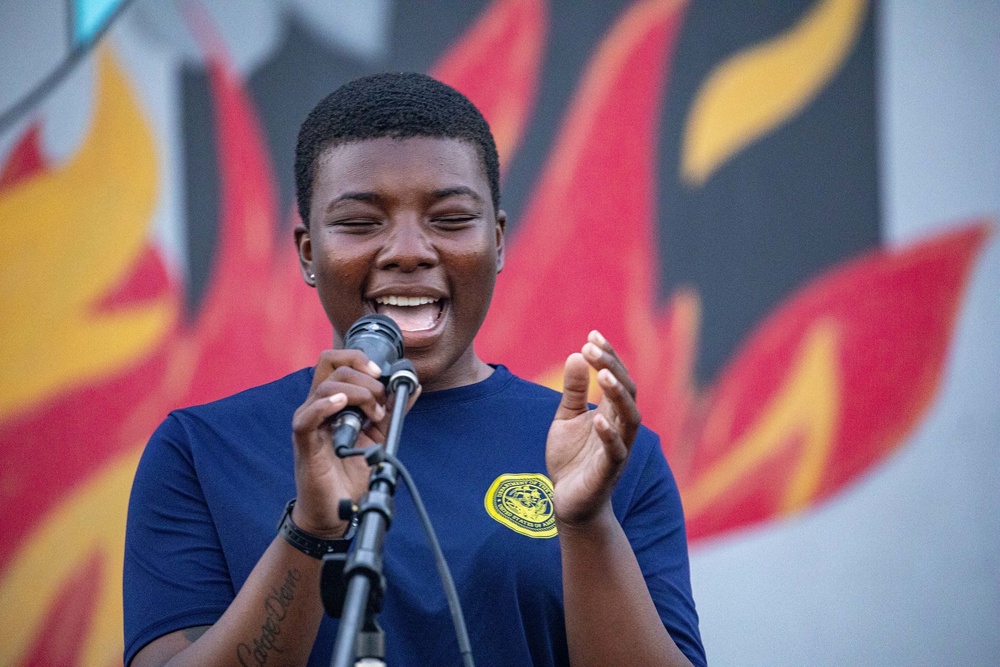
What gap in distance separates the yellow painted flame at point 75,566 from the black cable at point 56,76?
62.3 inches

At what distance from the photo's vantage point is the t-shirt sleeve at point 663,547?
203cm

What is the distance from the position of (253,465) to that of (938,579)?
9.90ft

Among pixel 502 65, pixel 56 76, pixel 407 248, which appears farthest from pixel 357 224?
pixel 56 76

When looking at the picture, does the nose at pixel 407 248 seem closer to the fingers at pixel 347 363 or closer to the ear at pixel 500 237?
the ear at pixel 500 237

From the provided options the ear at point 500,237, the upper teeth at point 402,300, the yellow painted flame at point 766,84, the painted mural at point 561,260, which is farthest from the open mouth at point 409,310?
the yellow painted flame at point 766,84

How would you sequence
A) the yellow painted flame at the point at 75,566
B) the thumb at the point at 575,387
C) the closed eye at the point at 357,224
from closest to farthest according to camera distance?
the thumb at the point at 575,387 < the closed eye at the point at 357,224 < the yellow painted flame at the point at 75,566

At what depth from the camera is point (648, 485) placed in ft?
7.14

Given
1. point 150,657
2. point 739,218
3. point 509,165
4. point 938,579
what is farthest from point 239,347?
point 938,579

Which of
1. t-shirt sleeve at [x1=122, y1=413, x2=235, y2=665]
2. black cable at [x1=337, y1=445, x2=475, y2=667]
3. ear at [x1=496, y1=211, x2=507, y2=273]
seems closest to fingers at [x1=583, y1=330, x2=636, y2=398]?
black cable at [x1=337, y1=445, x2=475, y2=667]

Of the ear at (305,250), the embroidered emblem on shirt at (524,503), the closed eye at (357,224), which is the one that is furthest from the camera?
the ear at (305,250)

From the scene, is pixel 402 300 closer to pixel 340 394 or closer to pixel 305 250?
pixel 305 250

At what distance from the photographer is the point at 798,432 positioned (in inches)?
161

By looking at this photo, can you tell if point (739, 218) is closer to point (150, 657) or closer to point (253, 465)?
point (253, 465)

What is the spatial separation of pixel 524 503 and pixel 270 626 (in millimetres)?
589
